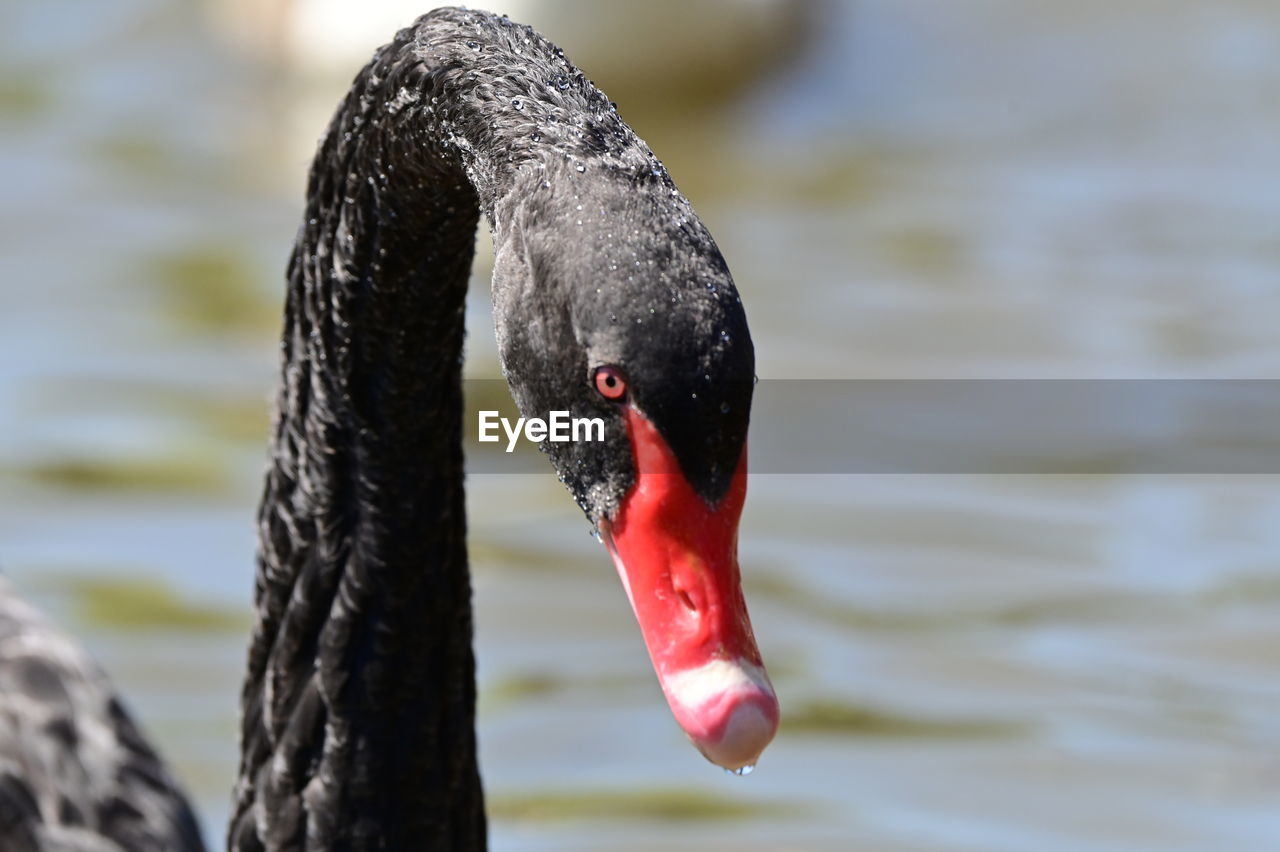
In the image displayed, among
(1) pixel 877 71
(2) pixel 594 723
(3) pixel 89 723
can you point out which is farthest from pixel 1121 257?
(3) pixel 89 723

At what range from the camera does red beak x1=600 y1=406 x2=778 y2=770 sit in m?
1.64

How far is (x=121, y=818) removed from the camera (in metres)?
2.79

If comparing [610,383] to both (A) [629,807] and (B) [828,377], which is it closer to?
(A) [629,807]

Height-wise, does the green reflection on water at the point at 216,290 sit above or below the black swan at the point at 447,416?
above

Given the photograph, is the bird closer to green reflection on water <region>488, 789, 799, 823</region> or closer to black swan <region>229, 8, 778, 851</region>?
black swan <region>229, 8, 778, 851</region>

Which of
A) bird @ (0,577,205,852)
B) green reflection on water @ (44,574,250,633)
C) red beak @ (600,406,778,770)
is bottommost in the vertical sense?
bird @ (0,577,205,852)

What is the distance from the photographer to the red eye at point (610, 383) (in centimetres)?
163

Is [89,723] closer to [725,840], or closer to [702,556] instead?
[725,840]

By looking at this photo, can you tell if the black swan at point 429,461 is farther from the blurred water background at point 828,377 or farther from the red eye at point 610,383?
the blurred water background at point 828,377

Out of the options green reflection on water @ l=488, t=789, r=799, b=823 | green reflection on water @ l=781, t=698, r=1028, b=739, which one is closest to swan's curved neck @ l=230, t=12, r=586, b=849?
green reflection on water @ l=488, t=789, r=799, b=823

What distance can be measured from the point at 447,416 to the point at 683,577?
0.74 m

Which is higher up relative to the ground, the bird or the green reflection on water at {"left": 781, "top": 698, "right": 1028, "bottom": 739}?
the green reflection on water at {"left": 781, "top": 698, "right": 1028, "bottom": 739}

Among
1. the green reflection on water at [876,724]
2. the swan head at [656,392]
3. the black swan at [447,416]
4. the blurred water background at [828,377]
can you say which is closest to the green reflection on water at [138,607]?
the blurred water background at [828,377]

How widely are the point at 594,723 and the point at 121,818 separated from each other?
947 millimetres
